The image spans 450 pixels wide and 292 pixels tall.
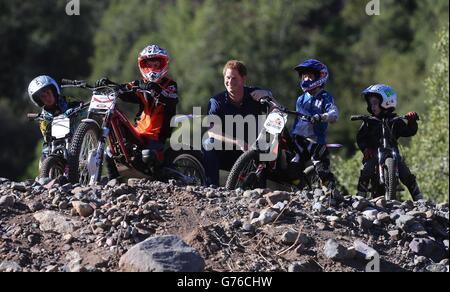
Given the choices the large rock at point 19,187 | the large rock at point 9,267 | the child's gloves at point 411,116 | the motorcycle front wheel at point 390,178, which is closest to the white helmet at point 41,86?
the large rock at point 19,187

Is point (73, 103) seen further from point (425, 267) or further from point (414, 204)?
point (425, 267)

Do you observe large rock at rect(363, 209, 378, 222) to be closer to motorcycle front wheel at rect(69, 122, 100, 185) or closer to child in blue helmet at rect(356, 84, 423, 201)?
child in blue helmet at rect(356, 84, 423, 201)

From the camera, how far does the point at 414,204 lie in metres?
12.3

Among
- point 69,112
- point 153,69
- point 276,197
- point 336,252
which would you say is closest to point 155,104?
point 153,69

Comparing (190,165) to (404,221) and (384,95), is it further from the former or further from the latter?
(404,221)

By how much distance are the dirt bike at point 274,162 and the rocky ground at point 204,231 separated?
0.92 metres

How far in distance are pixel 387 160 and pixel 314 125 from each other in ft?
2.97

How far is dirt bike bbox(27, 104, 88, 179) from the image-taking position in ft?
40.7

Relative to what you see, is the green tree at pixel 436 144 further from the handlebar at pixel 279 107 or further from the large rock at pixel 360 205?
the large rock at pixel 360 205

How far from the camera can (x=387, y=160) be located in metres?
13.2

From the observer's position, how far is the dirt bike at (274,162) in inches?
498

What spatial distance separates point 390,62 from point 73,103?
5651 cm
